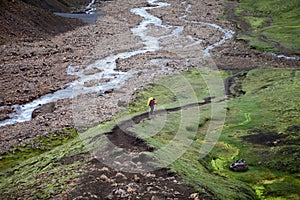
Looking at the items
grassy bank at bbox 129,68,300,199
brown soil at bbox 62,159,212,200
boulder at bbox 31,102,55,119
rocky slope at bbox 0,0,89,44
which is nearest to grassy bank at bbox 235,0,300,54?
grassy bank at bbox 129,68,300,199

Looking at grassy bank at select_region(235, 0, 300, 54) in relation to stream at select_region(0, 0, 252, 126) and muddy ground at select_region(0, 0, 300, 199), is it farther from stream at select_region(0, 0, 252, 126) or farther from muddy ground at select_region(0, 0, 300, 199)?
stream at select_region(0, 0, 252, 126)

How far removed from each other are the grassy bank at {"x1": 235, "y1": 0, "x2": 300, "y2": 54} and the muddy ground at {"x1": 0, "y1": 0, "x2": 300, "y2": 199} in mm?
5267

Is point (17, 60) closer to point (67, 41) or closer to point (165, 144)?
point (67, 41)

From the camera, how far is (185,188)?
78.4 feet

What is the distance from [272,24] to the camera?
4087 inches

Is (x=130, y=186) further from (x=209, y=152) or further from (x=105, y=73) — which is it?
(x=105, y=73)

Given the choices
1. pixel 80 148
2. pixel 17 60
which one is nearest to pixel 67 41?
pixel 17 60

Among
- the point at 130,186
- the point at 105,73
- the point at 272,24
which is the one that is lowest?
the point at 272,24

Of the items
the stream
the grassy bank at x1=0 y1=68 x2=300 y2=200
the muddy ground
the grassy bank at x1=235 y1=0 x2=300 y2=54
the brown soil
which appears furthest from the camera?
the grassy bank at x1=235 y1=0 x2=300 y2=54

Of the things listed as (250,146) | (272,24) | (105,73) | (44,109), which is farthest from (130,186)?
(272,24)

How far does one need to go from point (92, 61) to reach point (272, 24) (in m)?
58.7

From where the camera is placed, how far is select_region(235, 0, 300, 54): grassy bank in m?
80.6

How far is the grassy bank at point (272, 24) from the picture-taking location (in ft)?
265

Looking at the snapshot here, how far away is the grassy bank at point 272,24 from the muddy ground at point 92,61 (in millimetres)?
5267
